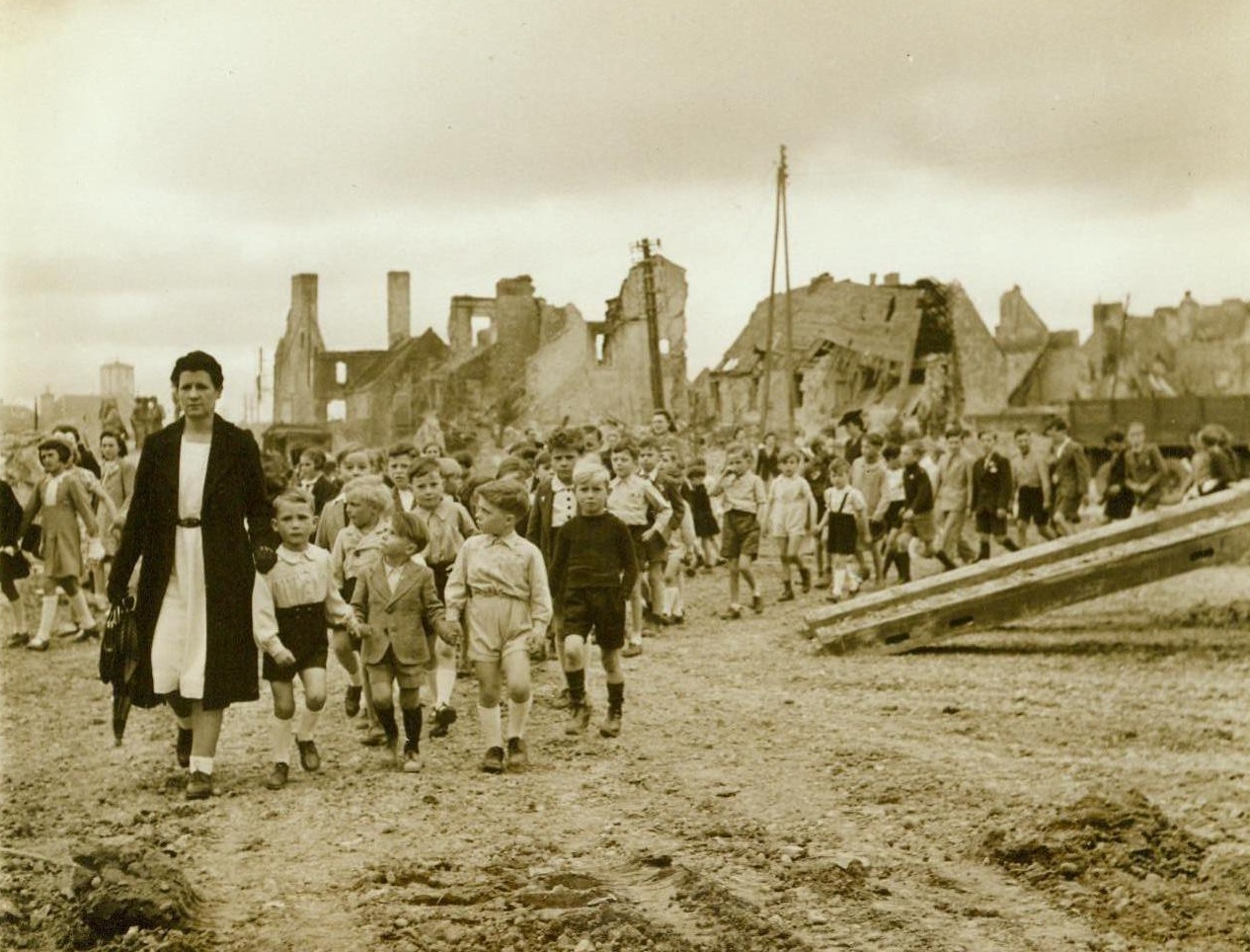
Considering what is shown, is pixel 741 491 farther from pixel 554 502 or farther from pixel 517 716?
pixel 517 716

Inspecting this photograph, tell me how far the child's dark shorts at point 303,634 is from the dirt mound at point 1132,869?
3.40 m

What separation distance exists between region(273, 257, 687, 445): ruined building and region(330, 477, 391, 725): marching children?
21041 mm

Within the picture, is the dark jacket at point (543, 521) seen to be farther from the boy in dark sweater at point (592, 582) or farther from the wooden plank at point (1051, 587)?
the wooden plank at point (1051, 587)

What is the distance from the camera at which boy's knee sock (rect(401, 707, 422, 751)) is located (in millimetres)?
7879

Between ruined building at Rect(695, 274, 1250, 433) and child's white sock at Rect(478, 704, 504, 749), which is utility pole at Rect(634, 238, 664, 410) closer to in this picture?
ruined building at Rect(695, 274, 1250, 433)

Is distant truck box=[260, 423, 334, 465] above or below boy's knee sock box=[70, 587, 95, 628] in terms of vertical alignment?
above

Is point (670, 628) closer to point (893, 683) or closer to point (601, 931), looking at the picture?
point (893, 683)

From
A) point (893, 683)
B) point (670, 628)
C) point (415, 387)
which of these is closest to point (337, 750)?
point (893, 683)

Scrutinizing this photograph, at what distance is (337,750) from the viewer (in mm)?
8359

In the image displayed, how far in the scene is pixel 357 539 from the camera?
28.5ft

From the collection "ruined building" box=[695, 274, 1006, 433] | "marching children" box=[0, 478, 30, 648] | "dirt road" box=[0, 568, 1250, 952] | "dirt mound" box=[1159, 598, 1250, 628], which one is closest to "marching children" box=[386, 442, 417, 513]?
"dirt road" box=[0, 568, 1250, 952]

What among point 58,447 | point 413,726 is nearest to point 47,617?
point 58,447

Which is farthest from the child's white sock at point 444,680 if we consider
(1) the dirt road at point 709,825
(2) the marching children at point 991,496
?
(2) the marching children at point 991,496

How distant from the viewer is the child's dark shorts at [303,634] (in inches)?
293
